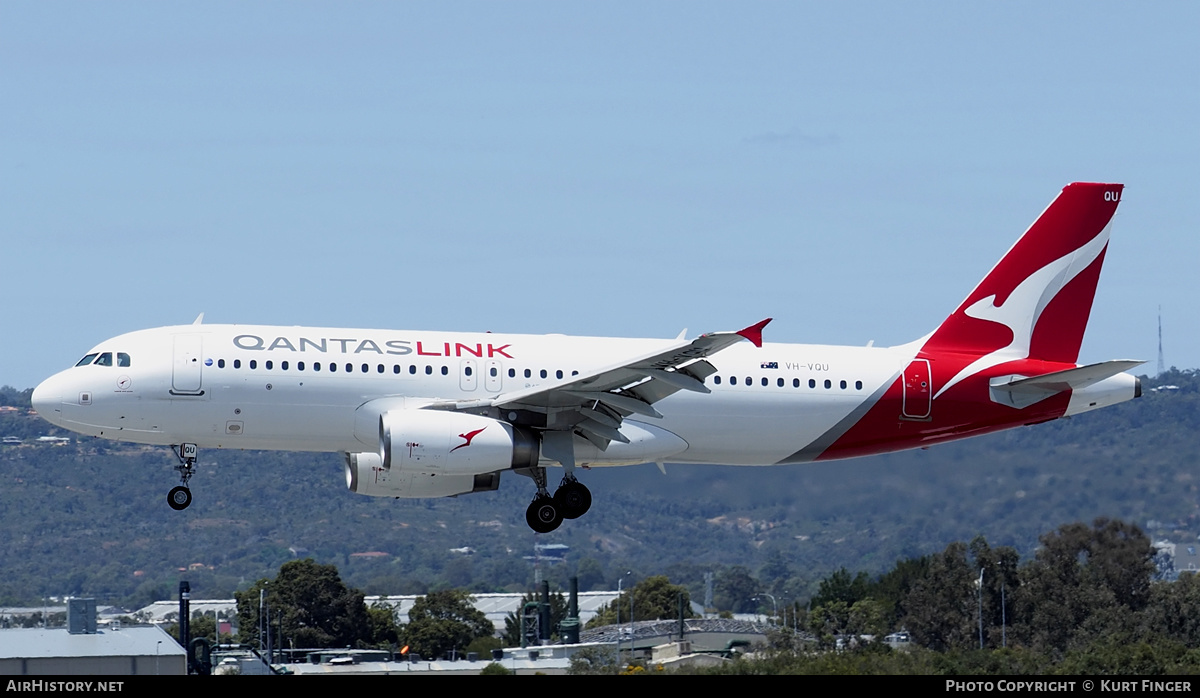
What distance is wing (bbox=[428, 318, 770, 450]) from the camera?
1104 inches

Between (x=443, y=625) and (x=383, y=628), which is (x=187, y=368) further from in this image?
(x=383, y=628)

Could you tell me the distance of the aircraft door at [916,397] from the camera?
105ft

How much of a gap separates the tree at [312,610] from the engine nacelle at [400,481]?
2044 inches

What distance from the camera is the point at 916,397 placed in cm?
3219

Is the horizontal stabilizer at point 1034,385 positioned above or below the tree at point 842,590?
above

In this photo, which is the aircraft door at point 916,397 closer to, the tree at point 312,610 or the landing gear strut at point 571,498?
the landing gear strut at point 571,498

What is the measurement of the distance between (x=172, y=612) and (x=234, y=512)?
3744 centimetres

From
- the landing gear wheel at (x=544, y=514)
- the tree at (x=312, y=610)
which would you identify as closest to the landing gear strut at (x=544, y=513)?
the landing gear wheel at (x=544, y=514)

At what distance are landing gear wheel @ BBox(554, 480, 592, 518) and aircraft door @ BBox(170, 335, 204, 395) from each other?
699 centimetres

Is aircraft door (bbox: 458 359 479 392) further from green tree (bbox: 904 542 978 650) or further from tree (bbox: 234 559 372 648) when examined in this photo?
tree (bbox: 234 559 372 648)

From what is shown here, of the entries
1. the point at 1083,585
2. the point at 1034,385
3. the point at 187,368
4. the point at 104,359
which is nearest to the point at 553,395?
the point at 187,368

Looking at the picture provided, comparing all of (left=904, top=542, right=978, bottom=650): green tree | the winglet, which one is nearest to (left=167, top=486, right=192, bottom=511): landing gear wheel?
the winglet

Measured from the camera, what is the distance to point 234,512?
150500 millimetres

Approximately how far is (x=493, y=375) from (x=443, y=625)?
2233 inches
